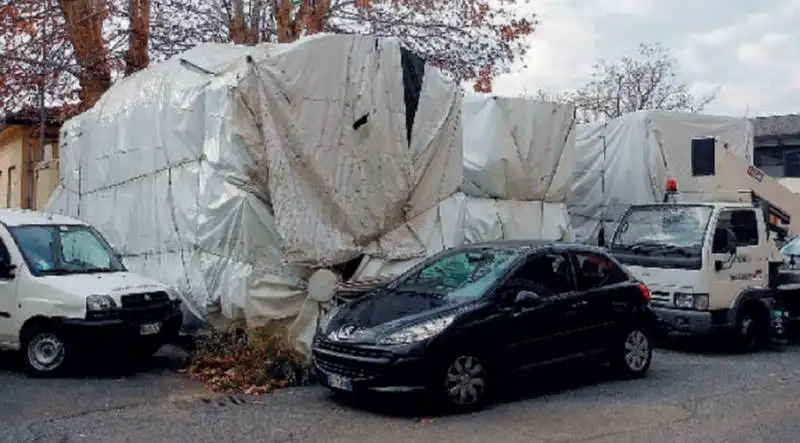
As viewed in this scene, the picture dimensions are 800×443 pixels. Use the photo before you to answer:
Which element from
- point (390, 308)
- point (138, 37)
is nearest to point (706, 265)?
point (390, 308)

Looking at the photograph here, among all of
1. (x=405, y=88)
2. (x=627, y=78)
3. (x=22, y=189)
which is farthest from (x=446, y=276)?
(x=627, y=78)

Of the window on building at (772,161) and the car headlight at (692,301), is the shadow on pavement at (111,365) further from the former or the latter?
the window on building at (772,161)

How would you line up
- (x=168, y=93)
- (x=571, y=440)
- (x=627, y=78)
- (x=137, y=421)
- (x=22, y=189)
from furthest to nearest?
(x=627, y=78) → (x=22, y=189) → (x=168, y=93) → (x=137, y=421) → (x=571, y=440)

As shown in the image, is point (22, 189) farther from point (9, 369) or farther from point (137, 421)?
point (137, 421)

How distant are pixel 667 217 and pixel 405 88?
176 inches

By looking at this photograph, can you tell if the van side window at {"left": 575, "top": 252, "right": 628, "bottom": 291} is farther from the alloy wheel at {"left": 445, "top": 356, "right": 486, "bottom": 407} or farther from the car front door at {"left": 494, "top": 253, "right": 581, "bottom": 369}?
the alloy wheel at {"left": 445, "top": 356, "right": 486, "bottom": 407}

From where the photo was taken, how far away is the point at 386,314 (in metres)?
8.38

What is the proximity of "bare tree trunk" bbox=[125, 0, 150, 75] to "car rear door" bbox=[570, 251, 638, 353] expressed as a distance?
12.9 meters

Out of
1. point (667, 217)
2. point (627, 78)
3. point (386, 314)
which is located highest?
point (627, 78)

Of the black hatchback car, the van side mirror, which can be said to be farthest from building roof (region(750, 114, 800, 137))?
the van side mirror

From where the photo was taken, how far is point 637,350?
989 centimetres

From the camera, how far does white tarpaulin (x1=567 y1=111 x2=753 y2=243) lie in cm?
1492

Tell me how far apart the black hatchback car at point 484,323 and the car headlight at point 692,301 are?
166 cm

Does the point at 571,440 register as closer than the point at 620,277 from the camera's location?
Yes
